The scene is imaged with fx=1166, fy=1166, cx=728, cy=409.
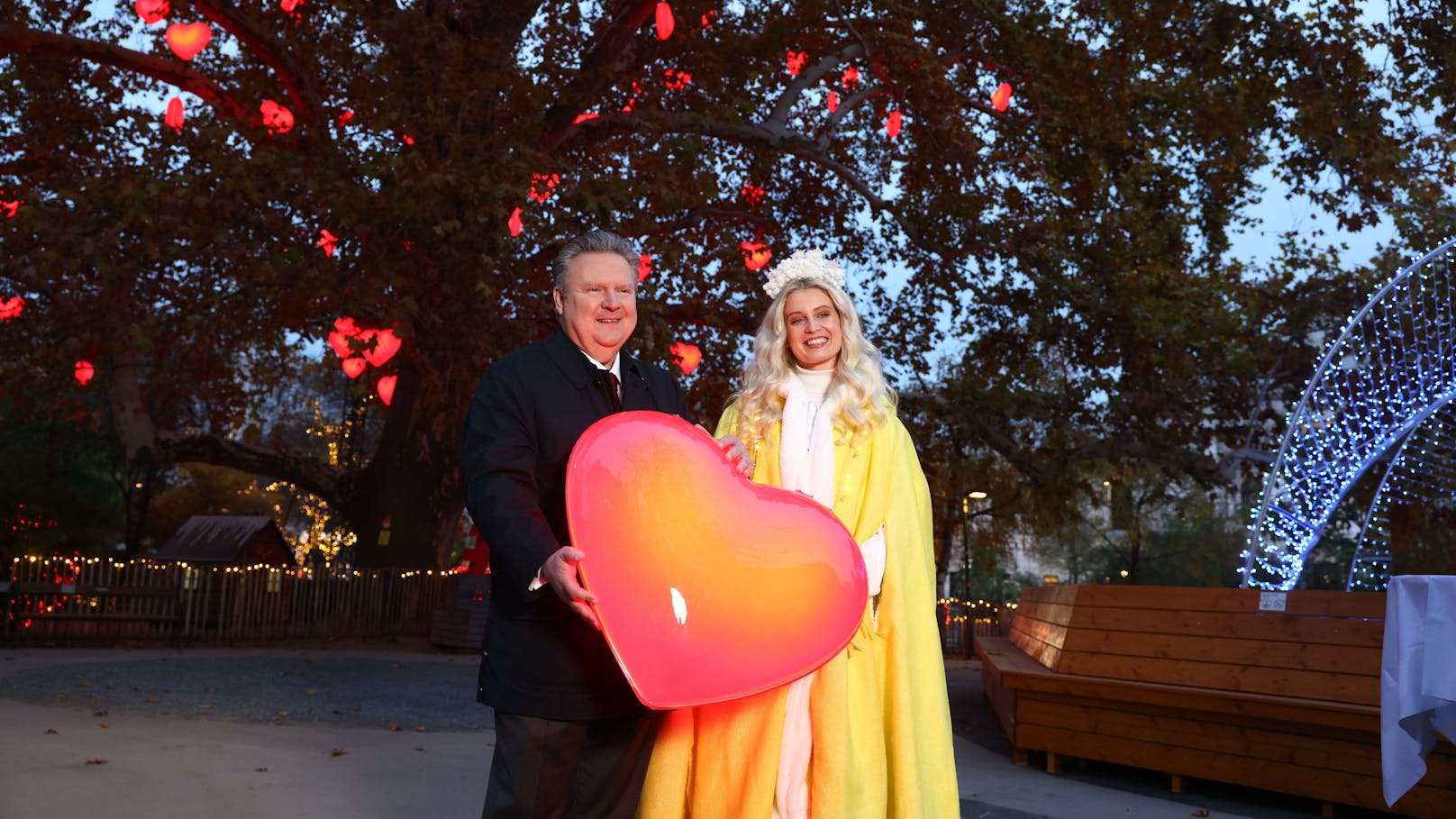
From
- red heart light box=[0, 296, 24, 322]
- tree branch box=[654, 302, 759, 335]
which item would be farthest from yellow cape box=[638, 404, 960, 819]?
red heart light box=[0, 296, 24, 322]

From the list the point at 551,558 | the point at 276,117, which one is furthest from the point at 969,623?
the point at 551,558

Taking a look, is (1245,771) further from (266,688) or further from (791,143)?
(791,143)

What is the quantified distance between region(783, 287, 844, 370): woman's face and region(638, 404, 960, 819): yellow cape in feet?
0.91

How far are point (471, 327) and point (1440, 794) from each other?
30.2ft

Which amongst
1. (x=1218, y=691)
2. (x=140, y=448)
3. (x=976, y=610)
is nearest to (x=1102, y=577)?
(x=976, y=610)

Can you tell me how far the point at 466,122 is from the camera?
38.0 ft

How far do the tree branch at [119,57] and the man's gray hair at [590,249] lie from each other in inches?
A: 378

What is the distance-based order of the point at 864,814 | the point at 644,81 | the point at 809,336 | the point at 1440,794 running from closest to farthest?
the point at 864,814 < the point at 809,336 < the point at 1440,794 < the point at 644,81

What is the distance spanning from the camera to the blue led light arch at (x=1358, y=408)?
953cm

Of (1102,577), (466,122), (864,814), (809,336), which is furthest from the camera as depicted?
(1102,577)

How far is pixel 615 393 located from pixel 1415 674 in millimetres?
3825

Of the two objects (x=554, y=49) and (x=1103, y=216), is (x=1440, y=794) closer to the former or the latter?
(x=1103, y=216)

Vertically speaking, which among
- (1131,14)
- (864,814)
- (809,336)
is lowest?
(864,814)

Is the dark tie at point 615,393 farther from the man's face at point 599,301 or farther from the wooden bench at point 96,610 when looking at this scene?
the wooden bench at point 96,610
